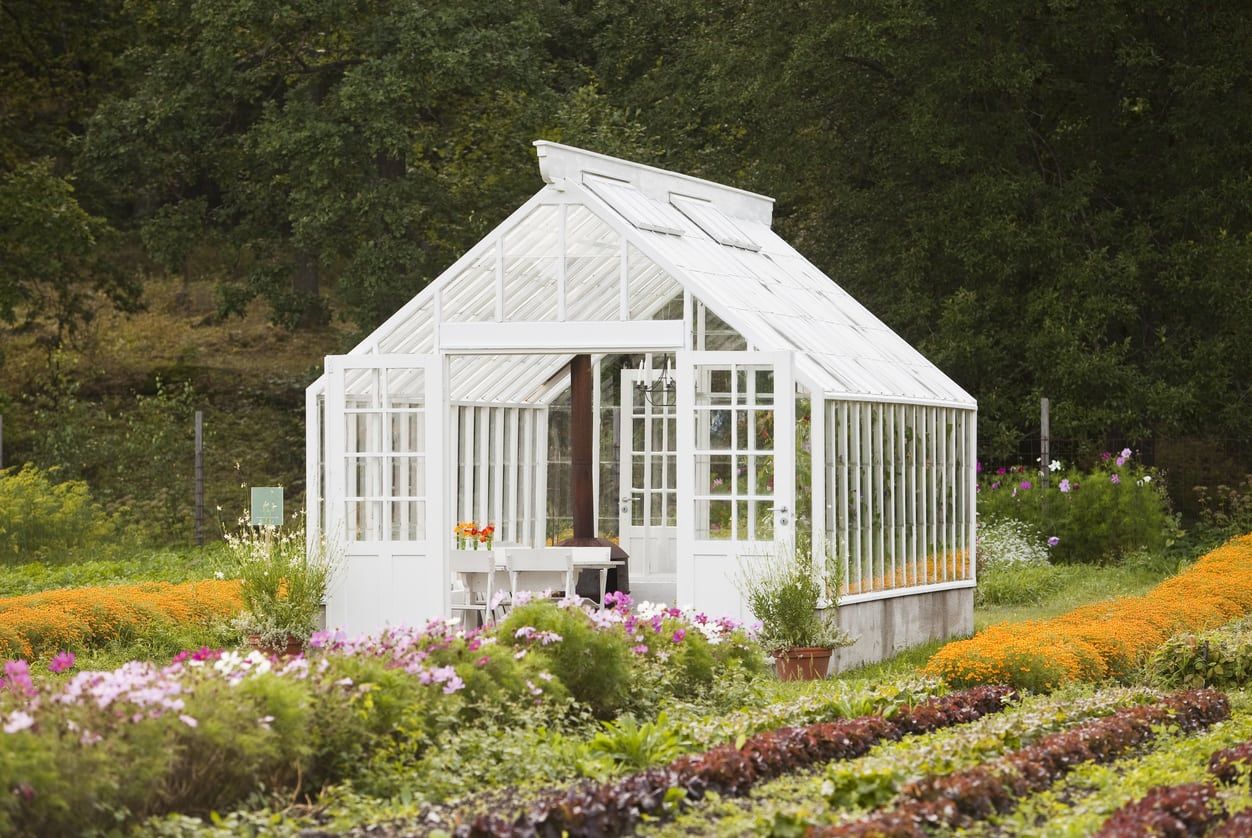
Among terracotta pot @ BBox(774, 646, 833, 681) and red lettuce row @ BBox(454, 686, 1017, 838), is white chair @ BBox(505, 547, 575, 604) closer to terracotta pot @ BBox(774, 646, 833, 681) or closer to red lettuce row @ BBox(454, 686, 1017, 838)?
terracotta pot @ BBox(774, 646, 833, 681)

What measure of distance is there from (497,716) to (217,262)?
2605 cm

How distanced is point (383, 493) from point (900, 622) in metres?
3.89

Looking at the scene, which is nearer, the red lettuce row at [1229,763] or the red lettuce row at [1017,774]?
the red lettuce row at [1017,774]

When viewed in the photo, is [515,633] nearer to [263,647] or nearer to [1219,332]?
[263,647]

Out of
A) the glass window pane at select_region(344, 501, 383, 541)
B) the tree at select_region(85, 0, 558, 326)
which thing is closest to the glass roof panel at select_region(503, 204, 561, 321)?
the glass window pane at select_region(344, 501, 383, 541)

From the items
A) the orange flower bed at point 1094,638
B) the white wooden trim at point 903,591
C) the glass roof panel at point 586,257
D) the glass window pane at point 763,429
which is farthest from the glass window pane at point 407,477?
the orange flower bed at point 1094,638

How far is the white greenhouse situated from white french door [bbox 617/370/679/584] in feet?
0.14

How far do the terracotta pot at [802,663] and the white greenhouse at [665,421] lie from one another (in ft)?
1.94

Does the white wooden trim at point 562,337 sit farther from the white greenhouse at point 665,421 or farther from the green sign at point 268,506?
the green sign at point 268,506

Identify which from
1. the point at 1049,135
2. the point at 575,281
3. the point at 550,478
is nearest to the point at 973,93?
the point at 1049,135

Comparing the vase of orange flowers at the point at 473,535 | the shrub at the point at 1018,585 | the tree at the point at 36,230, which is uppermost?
the tree at the point at 36,230

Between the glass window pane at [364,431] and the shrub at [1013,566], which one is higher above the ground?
the glass window pane at [364,431]

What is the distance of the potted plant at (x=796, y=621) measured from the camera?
11.6 meters

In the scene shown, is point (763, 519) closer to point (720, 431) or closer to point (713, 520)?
point (713, 520)
